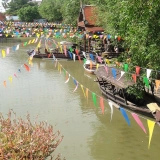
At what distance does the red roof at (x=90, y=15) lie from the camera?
28.8 meters

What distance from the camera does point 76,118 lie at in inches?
521

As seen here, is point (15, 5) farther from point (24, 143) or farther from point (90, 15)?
point (24, 143)

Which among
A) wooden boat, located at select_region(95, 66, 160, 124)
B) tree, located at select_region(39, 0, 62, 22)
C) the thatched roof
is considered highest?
tree, located at select_region(39, 0, 62, 22)

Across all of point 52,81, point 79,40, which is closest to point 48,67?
point 52,81

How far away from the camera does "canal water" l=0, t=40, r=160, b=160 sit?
10.2 meters

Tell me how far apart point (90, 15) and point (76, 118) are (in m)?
18.6

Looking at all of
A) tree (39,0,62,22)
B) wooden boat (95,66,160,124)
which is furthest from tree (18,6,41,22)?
wooden boat (95,66,160,124)

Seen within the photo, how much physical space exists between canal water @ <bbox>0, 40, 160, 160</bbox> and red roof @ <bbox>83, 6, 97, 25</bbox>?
854 cm

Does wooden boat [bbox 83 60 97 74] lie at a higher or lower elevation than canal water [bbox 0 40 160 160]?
higher

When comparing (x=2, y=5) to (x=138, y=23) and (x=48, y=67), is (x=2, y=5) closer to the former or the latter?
(x=48, y=67)

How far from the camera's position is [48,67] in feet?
84.5

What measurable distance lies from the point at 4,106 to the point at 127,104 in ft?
21.5

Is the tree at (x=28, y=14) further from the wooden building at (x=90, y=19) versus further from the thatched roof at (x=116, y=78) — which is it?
the thatched roof at (x=116, y=78)

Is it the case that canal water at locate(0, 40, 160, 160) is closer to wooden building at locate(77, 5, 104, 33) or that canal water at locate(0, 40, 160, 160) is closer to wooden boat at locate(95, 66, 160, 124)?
wooden boat at locate(95, 66, 160, 124)
